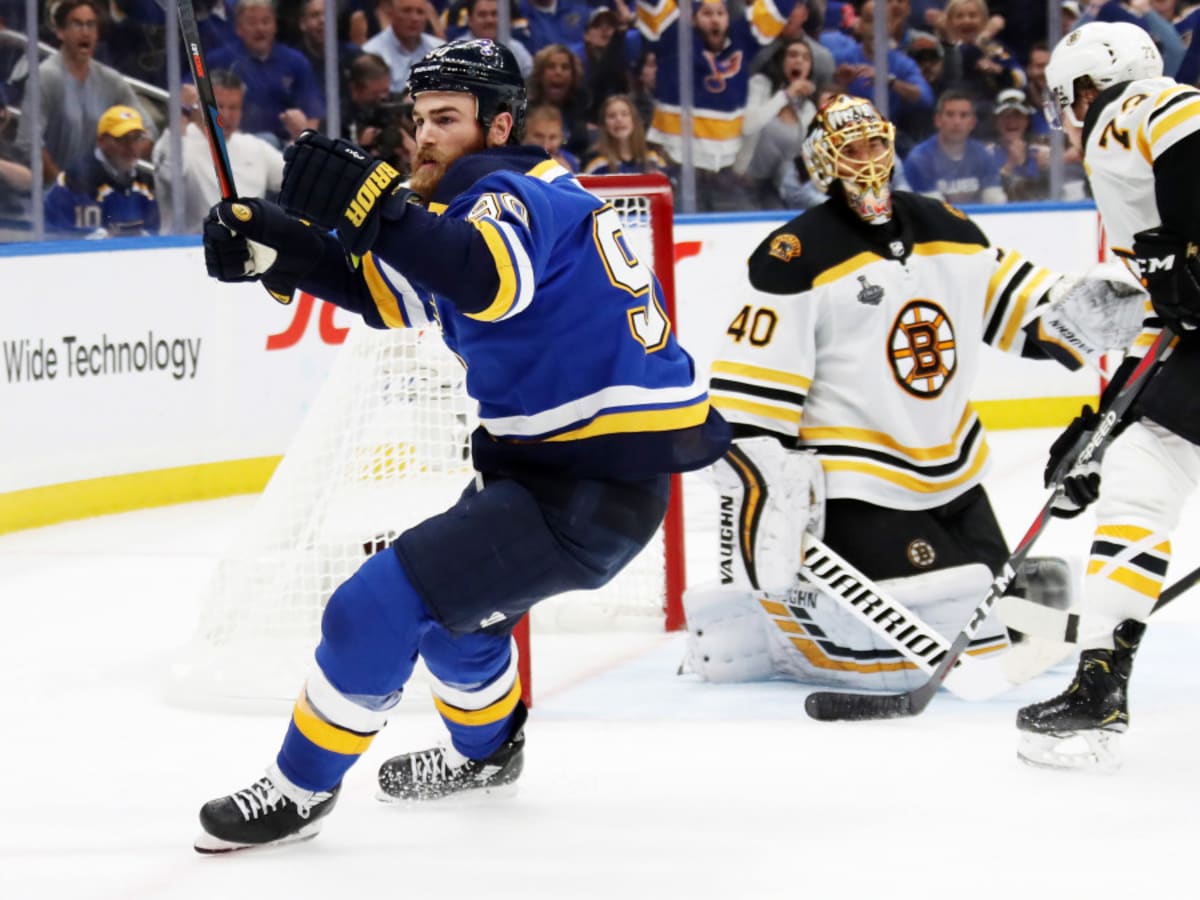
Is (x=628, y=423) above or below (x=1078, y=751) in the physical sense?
above

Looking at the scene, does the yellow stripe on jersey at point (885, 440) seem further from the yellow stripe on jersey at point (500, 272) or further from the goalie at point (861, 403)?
the yellow stripe on jersey at point (500, 272)

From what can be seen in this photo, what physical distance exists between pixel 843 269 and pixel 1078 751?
93cm

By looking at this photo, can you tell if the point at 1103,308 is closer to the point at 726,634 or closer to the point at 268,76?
the point at 726,634

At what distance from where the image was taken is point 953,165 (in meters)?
7.47

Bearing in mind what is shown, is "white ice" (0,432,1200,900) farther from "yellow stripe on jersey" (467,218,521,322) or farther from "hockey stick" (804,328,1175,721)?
"yellow stripe on jersey" (467,218,521,322)

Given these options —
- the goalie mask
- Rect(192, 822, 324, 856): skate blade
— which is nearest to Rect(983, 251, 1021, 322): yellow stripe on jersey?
the goalie mask

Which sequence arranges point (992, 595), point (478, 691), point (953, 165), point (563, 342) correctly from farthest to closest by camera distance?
point (953, 165)
point (992, 595)
point (478, 691)
point (563, 342)

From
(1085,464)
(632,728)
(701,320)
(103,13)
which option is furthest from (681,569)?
(103,13)

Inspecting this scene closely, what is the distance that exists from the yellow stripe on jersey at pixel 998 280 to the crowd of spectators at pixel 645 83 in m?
3.45

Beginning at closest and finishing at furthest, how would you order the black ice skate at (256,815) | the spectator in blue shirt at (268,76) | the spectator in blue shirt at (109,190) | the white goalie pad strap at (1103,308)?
the black ice skate at (256,815) < the white goalie pad strap at (1103,308) < the spectator in blue shirt at (109,190) < the spectator in blue shirt at (268,76)

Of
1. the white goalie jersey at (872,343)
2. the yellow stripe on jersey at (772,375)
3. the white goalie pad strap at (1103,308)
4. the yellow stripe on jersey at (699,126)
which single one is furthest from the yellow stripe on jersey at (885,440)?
the yellow stripe on jersey at (699,126)

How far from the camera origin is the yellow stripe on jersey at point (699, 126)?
721 centimetres

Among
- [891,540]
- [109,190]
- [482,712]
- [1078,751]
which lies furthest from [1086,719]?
[109,190]

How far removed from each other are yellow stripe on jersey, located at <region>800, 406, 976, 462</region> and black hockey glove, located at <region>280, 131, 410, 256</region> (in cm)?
142
